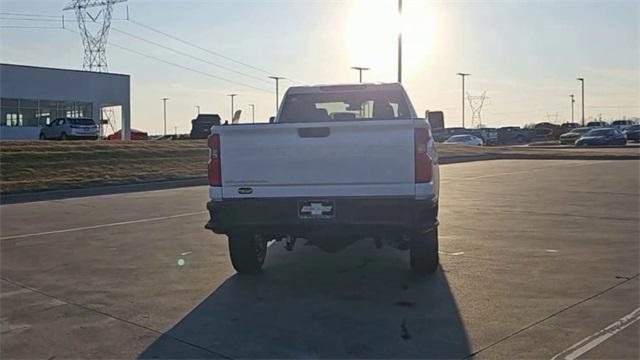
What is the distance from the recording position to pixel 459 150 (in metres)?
41.2

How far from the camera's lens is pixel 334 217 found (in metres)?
6.18

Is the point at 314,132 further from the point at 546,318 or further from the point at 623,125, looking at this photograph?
the point at 623,125

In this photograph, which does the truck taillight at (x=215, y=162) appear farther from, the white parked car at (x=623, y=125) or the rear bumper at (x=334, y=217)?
the white parked car at (x=623, y=125)

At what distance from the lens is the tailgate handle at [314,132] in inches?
246

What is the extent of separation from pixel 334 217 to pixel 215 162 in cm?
128

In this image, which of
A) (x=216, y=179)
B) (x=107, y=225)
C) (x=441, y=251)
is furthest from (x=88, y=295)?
(x=107, y=225)

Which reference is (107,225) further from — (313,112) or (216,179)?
(216,179)

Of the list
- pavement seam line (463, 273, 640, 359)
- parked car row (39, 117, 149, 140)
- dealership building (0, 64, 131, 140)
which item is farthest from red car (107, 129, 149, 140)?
pavement seam line (463, 273, 640, 359)

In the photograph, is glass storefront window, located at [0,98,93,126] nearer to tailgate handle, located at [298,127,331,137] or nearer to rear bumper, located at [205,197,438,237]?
rear bumper, located at [205,197,438,237]

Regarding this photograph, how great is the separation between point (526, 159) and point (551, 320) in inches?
1235

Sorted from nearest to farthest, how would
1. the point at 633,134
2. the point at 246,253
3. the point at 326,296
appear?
the point at 326,296
the point at 246,253
the point at 633,134

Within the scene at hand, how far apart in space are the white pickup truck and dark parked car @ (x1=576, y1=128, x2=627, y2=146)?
1866 inches

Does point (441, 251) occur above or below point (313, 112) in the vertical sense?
below

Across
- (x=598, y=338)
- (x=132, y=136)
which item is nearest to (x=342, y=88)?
(x=598, y=338)
